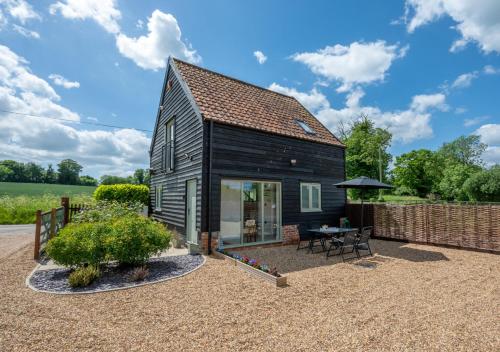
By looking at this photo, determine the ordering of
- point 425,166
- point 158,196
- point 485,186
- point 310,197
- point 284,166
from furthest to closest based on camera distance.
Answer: point 425,166, point 485,186, point 158,196, point 310,197, point 284,166

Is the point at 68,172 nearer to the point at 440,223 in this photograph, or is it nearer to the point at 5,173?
the point at 5,173

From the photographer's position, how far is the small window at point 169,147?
428 inches

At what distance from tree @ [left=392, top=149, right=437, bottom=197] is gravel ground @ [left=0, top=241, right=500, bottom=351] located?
155 feet

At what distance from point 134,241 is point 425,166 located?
52.3 m

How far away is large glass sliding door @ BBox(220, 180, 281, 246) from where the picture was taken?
8680 mm

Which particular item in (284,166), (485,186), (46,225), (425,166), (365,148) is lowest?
(46,225)

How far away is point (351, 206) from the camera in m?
11.9

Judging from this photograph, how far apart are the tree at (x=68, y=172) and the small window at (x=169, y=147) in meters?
63.8

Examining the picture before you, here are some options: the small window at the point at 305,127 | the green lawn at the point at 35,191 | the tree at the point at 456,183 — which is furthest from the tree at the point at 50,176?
the tree at the point at 456,183

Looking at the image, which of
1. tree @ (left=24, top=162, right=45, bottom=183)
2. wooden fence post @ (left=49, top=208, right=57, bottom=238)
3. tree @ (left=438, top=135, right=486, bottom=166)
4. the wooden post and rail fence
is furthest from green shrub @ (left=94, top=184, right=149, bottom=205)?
tree @ (left=24, top=162, right=45, bottom=183)

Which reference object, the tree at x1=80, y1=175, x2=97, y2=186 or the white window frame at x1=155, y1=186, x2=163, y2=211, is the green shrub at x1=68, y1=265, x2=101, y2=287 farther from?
the tree at x1=80, y1=175, x2=97, y2=186

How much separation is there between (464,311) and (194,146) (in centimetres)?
792

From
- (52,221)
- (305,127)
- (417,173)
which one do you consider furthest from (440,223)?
(417,173)

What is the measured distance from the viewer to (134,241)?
593 cm
